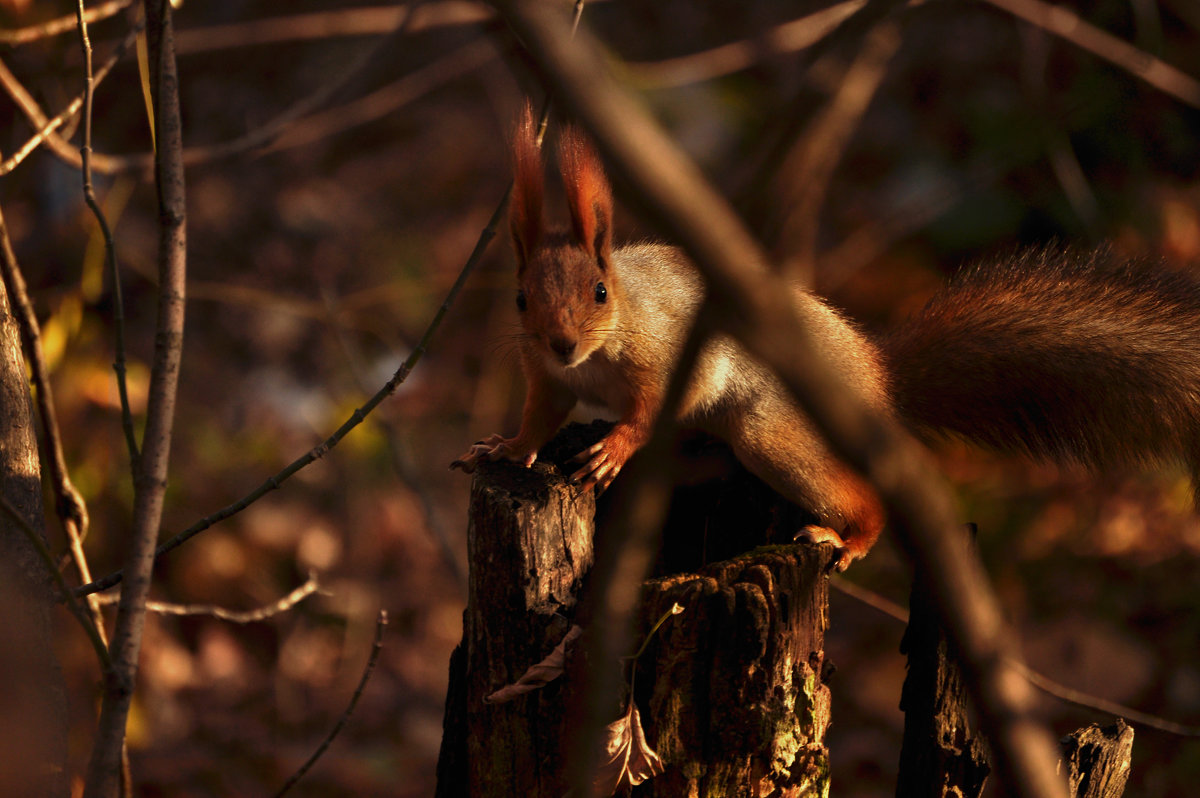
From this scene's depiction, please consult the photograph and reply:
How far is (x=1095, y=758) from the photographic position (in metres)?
1.47

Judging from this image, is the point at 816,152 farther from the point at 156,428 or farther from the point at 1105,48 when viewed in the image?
the point at 1105,48

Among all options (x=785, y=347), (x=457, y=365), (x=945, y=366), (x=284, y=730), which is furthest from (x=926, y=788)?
(x=457, y=365)

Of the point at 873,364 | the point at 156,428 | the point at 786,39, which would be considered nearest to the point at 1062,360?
the point at 873,364

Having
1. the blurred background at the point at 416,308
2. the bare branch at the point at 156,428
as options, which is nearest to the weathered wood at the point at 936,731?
the bare branch at the point at 156,428

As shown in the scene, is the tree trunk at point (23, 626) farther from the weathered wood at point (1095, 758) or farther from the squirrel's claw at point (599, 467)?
the weathered wood at point (1095, 758)

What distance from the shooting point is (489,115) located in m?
4.78

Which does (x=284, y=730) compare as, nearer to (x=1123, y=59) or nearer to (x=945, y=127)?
(x=1123, y=59)

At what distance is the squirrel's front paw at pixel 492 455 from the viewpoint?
172 centimetres

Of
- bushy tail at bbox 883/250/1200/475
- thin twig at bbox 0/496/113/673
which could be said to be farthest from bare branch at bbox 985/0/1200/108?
thin twig at bbox 0/496/113/673

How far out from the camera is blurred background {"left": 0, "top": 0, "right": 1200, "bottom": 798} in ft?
10.1

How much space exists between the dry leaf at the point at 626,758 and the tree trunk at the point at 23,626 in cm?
57

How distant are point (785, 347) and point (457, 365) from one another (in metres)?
4.01

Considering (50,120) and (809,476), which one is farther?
(809,476)

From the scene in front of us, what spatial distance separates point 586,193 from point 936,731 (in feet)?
3.20
